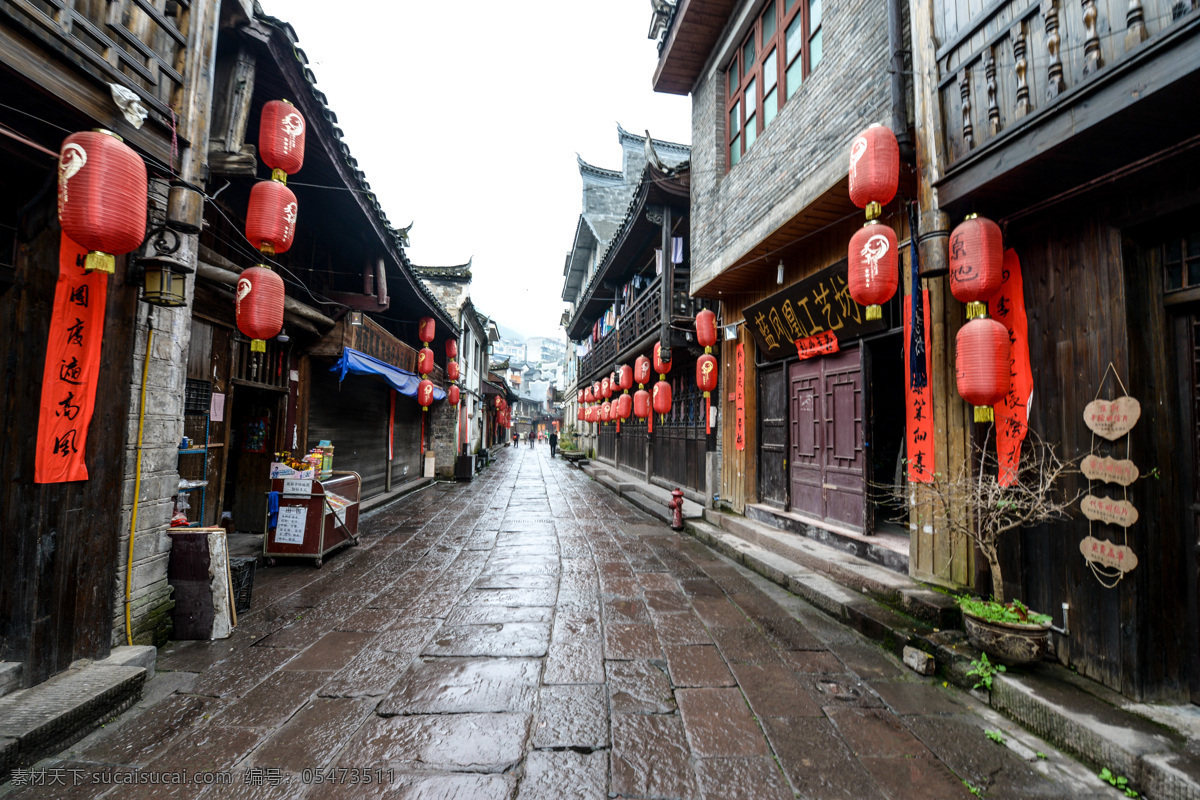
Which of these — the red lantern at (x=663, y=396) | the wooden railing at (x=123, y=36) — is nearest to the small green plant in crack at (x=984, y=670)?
the wooden railing at (x=123, y=36)

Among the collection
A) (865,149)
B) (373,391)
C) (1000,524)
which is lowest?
(1000,524)

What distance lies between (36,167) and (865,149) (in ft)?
19.8

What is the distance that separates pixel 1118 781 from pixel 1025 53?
450cm

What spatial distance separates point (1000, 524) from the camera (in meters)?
3.49

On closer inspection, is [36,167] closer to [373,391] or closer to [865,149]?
[865,149]

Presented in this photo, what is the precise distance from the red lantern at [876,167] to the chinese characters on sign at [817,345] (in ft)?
7.69

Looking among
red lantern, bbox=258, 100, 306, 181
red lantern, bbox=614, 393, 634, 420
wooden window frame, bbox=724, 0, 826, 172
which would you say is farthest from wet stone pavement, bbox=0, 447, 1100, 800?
red lantern, bbox=614, 393, 634, 420

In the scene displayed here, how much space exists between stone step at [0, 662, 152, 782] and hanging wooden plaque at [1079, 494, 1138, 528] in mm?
6202

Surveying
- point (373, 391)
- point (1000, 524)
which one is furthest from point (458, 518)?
point (1000, 524)

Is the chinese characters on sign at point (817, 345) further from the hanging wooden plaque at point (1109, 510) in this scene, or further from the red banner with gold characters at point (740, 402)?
the hanging wooden plaque at point (1109, 510)

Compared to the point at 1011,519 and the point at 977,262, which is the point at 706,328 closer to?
the point at 977,262

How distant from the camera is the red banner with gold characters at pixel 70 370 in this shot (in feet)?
9.75

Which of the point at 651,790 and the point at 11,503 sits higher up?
the point at 11,503

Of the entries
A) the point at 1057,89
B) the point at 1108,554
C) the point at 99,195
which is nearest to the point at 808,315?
the point at 1057,89
